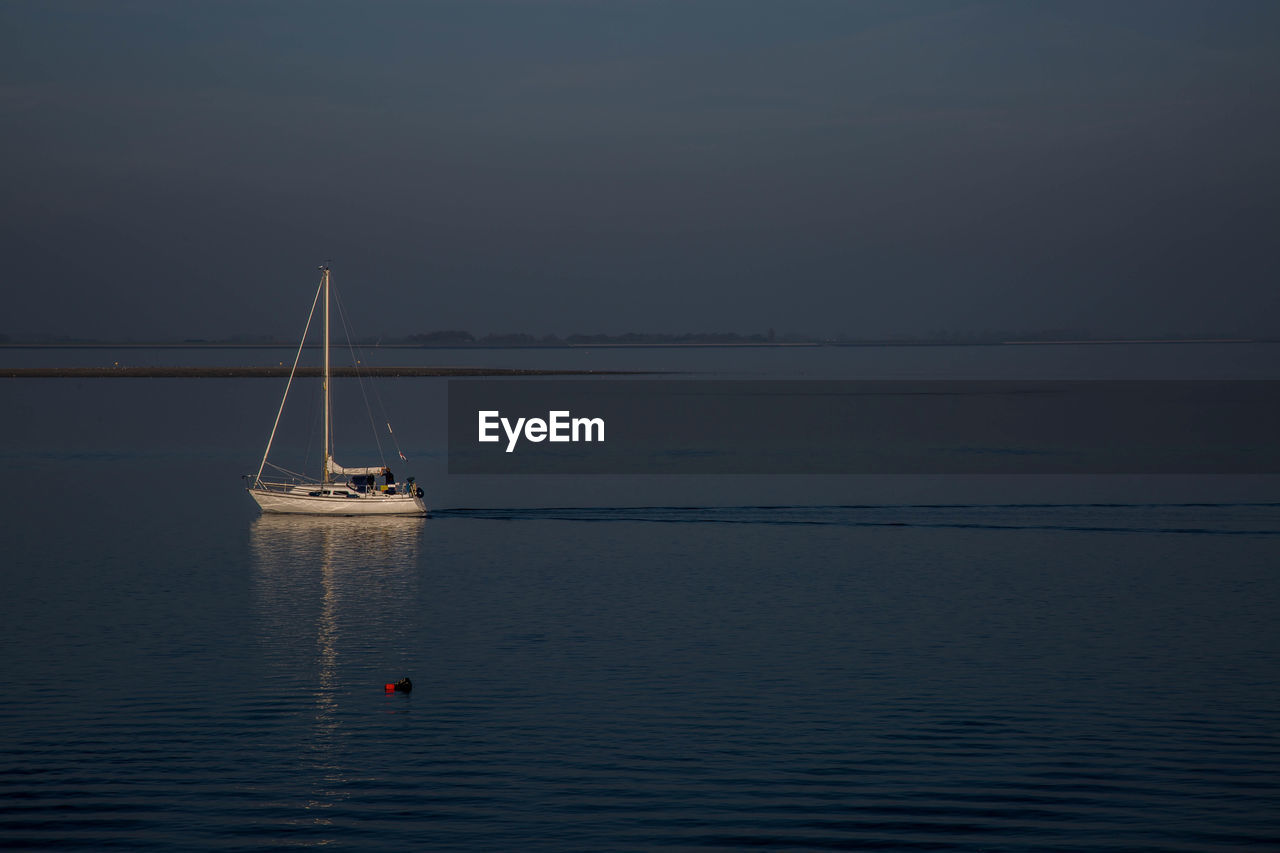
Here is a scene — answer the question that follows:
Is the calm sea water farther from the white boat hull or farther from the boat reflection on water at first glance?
the white boat hull

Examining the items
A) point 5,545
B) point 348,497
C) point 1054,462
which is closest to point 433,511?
point 348,497

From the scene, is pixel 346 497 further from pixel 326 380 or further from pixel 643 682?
pixel 643 682

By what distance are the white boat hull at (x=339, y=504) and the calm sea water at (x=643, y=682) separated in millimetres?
1052

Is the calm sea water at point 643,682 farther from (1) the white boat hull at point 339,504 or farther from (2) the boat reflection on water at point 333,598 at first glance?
(1) the white boat hull at point 339,504

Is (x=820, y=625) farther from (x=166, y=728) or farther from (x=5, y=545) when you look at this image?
(x=5, y=545)

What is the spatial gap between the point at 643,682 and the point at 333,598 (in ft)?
65.8

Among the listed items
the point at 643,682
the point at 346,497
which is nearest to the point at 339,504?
the point at 346,497

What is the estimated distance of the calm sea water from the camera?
26094mm

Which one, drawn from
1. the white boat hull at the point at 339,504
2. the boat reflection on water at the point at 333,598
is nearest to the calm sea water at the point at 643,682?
the boat reflection on water at the point at 333,598

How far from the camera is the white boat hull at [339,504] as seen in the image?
77.4m

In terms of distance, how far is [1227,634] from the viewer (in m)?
45.1

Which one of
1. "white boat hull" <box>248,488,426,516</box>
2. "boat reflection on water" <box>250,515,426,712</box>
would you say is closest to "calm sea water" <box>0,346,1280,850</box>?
"boat reflection on water" <box>250,515,426,712</box>

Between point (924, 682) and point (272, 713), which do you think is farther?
point (924, 682)

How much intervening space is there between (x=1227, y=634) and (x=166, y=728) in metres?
34.7
